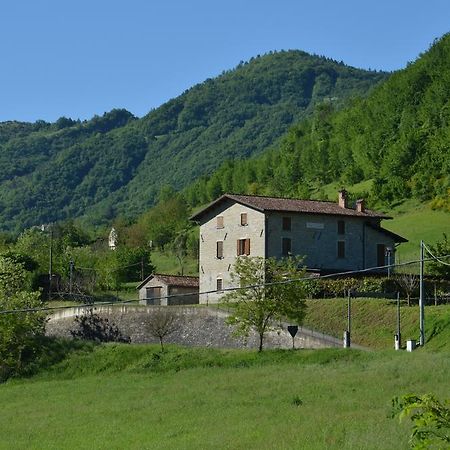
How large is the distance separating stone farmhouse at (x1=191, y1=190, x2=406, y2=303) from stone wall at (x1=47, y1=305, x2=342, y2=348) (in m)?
7.15

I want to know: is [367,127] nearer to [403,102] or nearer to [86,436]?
[403,102]

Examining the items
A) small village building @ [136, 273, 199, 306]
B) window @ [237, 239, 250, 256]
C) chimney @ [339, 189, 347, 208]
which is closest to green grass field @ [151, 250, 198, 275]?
small village building @ [136, 273, 199, 306]

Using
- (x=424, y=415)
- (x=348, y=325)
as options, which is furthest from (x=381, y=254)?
(x=424, y=415)

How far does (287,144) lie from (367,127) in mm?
30869

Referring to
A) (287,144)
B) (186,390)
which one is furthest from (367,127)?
(186,390)

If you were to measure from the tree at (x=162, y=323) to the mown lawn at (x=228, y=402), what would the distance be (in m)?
4.02

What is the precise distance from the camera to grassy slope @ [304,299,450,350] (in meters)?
43.3

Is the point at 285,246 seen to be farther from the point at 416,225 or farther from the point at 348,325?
the point at 416,225

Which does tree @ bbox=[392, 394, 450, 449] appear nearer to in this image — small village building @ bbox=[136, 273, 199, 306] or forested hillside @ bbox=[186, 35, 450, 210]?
small village building @ bbox=[136, 273, 199, 306]

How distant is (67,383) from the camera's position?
155ft

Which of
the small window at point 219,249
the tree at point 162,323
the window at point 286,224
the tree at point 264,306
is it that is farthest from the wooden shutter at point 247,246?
the tree at point 264,306

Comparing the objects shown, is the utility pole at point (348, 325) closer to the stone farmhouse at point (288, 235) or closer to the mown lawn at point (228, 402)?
the mown lawn at point (228, 402)

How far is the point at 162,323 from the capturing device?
2124 inches

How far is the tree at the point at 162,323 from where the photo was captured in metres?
53.6
